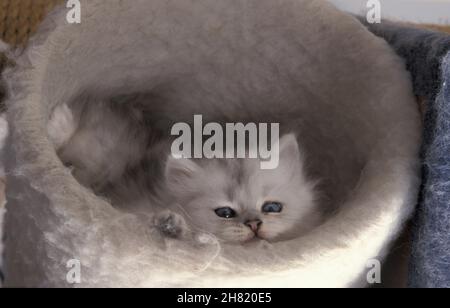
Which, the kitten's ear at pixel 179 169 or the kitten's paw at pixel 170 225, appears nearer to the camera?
the kitten's paw at pixel 170 225

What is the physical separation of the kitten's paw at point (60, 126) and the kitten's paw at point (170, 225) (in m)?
0.48

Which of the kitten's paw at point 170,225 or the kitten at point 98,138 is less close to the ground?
the kitten at point 98,138

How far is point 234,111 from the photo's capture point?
1.93m

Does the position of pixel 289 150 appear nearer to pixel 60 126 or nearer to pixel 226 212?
pixel 226 212

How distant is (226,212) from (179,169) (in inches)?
7.8

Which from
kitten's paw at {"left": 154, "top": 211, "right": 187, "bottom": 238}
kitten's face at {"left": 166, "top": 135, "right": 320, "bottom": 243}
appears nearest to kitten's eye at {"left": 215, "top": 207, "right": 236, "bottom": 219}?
kitten's face at {"left": 166, "top": 135, "right": 320, "bottom": 243}

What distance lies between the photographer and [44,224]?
1144 mm

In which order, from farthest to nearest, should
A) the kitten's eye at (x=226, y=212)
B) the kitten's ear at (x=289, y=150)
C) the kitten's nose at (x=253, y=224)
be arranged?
1. the kitten's ear at (x=289, y=150)
2. the kitten's eye at (x=226, y=212)
3. the kitten's nose at (x=253, y=224)

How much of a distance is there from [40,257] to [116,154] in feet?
1.88

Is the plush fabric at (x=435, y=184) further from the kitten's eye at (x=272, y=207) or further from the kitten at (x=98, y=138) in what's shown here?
the kitten at (x=98, y=138)

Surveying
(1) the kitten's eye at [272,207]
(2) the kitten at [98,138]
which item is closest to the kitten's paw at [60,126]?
(2) the kitten at [98,138]

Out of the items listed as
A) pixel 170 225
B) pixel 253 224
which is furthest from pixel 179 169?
pixel 170 225

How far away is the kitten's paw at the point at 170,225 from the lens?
3.66 feet

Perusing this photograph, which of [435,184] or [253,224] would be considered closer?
[435,184]
